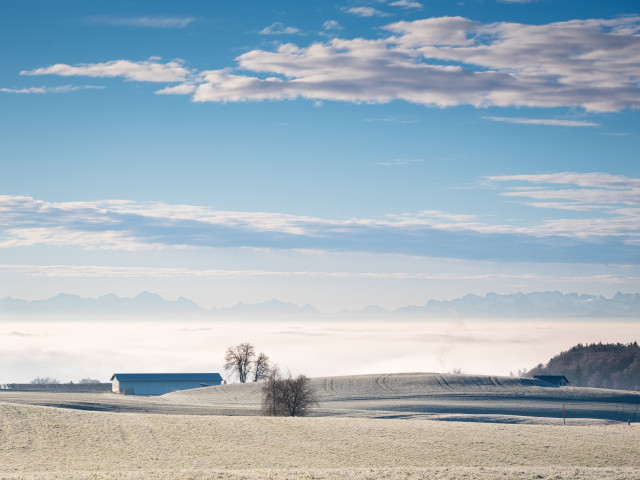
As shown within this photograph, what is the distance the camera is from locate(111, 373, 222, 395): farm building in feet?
543

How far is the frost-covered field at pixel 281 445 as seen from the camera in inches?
1649

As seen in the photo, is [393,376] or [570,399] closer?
[570,399]

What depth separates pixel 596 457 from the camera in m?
44.9

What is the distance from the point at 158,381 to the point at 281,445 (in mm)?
127259

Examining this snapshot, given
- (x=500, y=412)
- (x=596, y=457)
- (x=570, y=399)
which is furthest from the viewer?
(x=570, y=399)

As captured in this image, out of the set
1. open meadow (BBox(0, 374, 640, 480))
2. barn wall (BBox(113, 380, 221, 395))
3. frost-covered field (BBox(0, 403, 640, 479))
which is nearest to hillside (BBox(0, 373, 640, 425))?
open meadow (BBox(0, 374, 640, 480))

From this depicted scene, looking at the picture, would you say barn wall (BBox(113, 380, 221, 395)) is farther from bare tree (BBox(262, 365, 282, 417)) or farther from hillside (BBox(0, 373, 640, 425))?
bare tree (BBox(262, 365, 282, 417))

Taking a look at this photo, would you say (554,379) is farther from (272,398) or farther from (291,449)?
(291,449)

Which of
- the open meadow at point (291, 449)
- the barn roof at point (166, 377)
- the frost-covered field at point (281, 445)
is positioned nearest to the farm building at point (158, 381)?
the barn roof at point (166, 377)

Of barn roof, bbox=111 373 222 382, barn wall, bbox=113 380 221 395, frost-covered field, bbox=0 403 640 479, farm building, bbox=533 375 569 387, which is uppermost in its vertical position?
barn roof, bbox=111 373 222 382

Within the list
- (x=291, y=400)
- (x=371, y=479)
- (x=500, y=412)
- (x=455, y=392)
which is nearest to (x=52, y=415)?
(x=291, y=400)

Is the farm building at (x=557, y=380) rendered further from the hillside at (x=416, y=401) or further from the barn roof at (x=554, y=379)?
the hillside at (x=416, y=401)

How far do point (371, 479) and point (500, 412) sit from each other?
67113 mm

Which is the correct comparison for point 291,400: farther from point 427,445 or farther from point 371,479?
point 371,479
